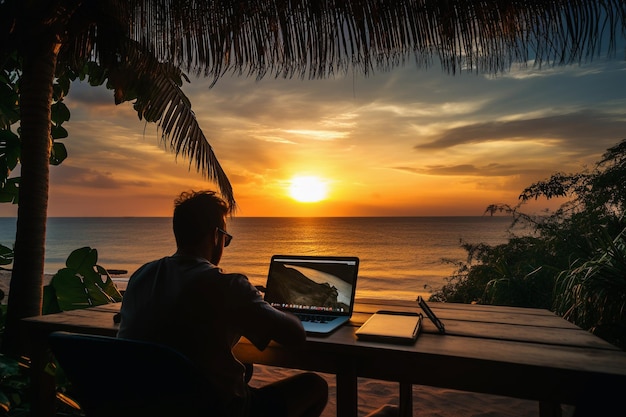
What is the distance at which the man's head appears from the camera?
1654 mm

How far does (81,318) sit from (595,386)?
7.41 feet

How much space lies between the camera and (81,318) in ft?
7.14

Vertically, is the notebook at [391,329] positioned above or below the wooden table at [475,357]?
above

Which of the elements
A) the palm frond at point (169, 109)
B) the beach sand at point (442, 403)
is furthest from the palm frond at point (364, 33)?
the beach sand at point (442, 403)

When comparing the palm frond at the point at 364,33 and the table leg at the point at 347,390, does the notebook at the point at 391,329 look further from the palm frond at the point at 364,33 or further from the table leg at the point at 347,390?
the palm frond at the point at 364,33

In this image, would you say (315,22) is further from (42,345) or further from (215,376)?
(42,345)

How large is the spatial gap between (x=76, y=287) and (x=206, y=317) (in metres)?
2.35

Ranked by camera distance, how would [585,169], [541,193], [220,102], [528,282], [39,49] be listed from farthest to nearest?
[220,102]
[541,193]
[585,169]
[528,282]
[39,49]

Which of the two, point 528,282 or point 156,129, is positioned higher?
point 156,129

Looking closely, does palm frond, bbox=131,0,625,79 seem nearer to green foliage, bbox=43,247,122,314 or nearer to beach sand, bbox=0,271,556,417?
green foliage, bbox=43,247,122,314

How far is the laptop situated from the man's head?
55 cm

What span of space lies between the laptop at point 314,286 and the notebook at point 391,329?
221 mm

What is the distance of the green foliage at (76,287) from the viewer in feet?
10.6

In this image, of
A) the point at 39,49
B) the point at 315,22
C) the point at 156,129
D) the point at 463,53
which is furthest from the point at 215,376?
the point at 156,129
